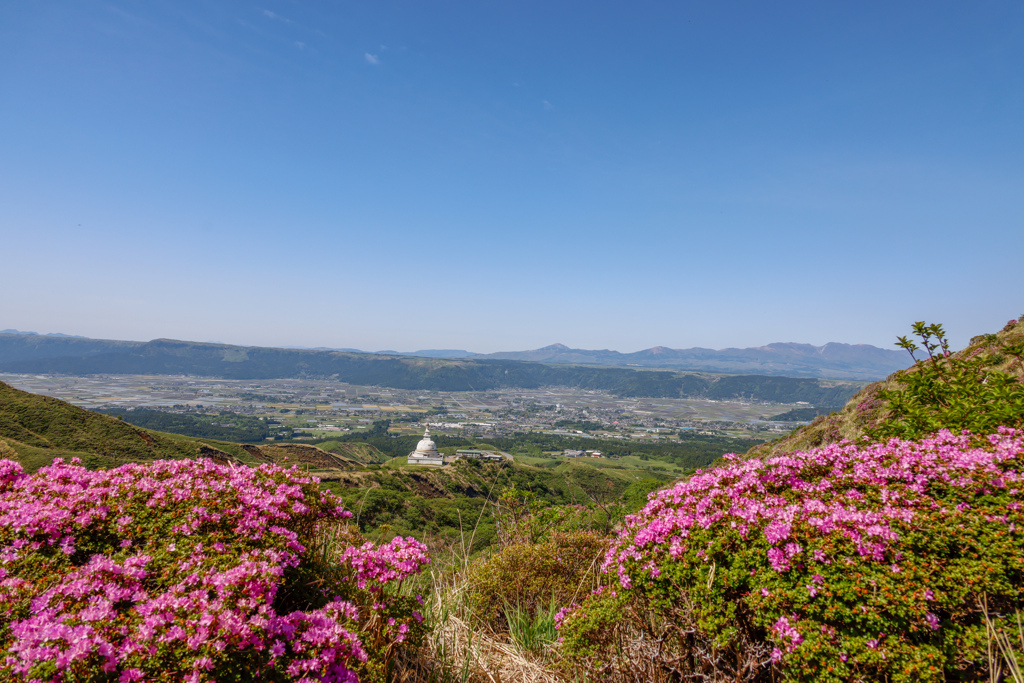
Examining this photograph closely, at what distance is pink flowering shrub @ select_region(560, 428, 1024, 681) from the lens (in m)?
2.36

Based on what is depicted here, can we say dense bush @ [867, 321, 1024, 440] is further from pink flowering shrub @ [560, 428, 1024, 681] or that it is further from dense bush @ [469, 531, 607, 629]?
dense bush @ [469, 531, 607, 629]

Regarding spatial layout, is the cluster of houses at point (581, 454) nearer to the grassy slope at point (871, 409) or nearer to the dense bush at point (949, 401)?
the grassy slope at point (871, 409)

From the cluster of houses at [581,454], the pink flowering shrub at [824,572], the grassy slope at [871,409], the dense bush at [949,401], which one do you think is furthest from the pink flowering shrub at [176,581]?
the cluster of houses at [581,454]

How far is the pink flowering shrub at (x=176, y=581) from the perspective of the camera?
1.84 meters

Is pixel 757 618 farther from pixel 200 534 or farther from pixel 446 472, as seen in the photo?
pixel 446 472

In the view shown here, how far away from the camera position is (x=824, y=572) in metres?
2.51

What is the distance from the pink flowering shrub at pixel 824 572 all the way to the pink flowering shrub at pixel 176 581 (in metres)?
1.67

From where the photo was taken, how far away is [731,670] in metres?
2.83

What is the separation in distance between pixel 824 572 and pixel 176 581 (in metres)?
3.42

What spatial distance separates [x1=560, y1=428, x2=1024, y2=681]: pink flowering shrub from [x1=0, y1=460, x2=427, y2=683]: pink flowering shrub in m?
1.67

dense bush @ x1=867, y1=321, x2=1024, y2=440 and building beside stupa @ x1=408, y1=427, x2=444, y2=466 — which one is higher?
dense bush @ x1=867, y1=321, x2=1024, y2=440

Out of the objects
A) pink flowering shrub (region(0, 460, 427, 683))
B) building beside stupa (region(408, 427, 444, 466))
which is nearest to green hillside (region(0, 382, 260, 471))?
building beside stupa (region(408, 427, 444, 466))

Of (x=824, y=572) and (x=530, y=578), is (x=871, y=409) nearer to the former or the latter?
(x=530, y=578)

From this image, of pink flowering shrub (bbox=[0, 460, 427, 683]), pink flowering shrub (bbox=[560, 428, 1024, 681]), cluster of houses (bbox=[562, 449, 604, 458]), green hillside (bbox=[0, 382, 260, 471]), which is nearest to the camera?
pink flowering shrub (bbox=[0, 460, 427, 683])
